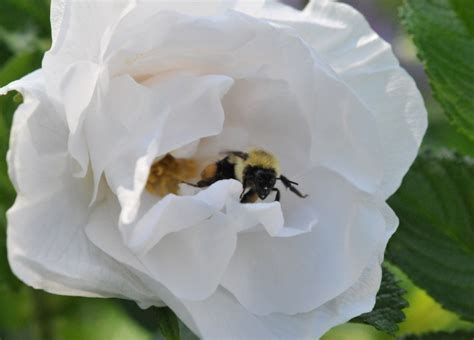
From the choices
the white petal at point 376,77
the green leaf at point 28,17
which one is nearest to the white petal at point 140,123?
the white petal at point 376,77

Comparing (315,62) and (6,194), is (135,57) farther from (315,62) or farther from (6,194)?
(6,194)

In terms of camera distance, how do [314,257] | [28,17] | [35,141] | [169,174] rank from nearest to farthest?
[35,141]
[314,257]
[169,174]
[28,17]

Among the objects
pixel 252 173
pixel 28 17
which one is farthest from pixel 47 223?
pixel 28 17

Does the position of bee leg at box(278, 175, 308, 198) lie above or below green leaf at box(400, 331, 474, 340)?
above

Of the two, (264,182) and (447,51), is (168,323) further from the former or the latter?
(447,51)

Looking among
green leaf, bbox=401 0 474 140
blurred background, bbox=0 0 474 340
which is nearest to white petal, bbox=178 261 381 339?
green leaf, bbox=401 0 474 140

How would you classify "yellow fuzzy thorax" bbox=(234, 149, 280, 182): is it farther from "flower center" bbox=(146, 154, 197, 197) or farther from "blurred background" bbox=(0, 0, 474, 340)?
"blurred background" bbox=(0, 0, 474, 340)
